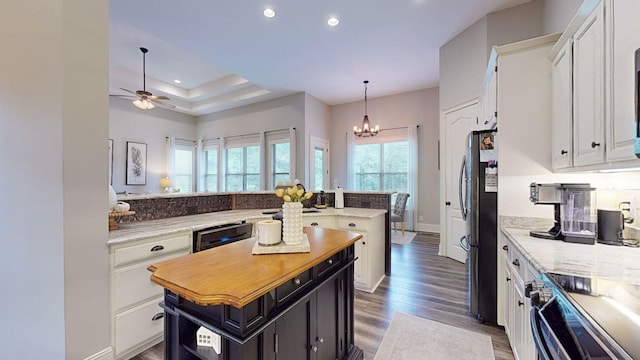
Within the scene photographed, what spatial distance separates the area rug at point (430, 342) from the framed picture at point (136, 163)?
6840 millimetres

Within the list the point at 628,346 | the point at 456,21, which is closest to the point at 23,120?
the point at 628,346

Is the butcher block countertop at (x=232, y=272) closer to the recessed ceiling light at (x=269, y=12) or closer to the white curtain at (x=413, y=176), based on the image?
the recessed ceiling light at (x=269, y=12)

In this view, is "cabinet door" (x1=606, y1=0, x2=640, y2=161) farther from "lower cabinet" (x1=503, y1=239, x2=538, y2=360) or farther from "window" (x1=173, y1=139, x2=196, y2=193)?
"window" (x1=173, y1=139, x2=196, y2=193)

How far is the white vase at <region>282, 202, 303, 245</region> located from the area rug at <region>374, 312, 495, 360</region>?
1.19 meters

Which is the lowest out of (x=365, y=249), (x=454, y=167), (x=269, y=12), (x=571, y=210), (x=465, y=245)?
(x=365, y=249)

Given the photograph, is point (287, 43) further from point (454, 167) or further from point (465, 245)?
point (465, 245)

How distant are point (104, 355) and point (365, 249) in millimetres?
2403

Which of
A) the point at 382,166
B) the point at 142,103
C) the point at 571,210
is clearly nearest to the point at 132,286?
the point at 571,210

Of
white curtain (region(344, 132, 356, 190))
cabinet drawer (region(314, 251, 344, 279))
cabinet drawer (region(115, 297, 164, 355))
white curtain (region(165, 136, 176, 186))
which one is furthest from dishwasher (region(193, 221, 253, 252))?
white curtain (region(165, 136, 176, 186))

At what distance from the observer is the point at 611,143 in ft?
4.12

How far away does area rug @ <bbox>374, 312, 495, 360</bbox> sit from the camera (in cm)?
192

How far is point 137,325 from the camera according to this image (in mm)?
1928

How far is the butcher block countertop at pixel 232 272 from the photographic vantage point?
95 cm

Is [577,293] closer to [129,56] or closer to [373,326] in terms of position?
[373,326]
